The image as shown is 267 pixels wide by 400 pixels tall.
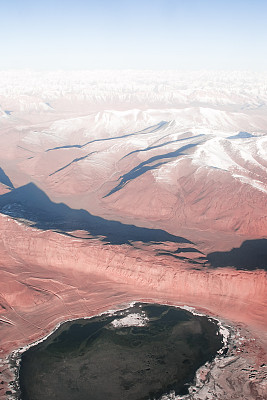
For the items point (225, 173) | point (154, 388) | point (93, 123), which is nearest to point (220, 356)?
point (154, 388)

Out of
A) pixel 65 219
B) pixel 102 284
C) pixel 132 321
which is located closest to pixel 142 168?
pixel 65 219

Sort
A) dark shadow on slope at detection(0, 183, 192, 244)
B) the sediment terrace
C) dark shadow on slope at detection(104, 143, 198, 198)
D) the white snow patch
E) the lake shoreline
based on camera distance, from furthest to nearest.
→ dark shadow on slope at detection(104, 143, 198, 198), dark shadow on slope at detection(0, 183, 192, 244), the white snow patch, the sediment terrace, the lake shoreline

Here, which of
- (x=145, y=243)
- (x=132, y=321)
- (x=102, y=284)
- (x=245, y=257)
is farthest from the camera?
(x=145, y=243)

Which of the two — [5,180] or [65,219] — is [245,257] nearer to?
[65,219]

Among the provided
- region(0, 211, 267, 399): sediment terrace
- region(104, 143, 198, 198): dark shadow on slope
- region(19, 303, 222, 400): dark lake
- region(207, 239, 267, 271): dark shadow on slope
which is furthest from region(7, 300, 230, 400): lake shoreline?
region(104, 143, 198, 198): dark shadow on slope

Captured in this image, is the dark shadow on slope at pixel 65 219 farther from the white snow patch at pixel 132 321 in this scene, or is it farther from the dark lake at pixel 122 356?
the dark lake at pixel 122 356

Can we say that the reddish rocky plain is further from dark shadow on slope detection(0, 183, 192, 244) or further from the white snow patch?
the white snow patch
